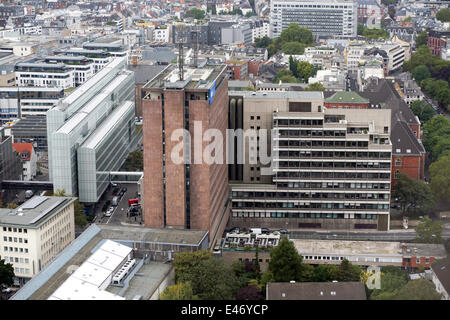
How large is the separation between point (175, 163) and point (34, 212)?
10944 mm

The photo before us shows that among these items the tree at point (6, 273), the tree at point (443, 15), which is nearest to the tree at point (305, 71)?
the tree at point (443, 15)

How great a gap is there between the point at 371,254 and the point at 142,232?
662 inches

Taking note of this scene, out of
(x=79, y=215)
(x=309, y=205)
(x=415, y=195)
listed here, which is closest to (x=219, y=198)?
(x=309, y=205)

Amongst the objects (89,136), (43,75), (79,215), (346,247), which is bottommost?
(346,247)

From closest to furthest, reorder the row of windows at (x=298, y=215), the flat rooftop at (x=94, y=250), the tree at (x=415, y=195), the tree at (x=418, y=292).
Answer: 1. the tree at (x=418, y=292)
2. the flat rooftop at (x=94, y=250)
3. the row of windows at (x=298, y=215)
4. the tree at (x=415, y=195)

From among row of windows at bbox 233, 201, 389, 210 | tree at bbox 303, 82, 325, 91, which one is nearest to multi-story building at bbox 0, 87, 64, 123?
tree at bbox 303, 82, 325, 91

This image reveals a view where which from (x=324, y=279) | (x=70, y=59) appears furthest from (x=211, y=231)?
(x=70, y=59)

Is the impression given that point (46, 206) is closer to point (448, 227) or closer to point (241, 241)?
point (241, 241)

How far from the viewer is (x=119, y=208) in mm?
71875

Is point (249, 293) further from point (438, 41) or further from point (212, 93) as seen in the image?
point (438, 41)

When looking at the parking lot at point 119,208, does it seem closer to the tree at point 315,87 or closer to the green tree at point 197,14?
the tree at point 315,87

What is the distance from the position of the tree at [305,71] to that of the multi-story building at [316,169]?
5853 cm

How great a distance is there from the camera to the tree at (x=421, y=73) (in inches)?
5128

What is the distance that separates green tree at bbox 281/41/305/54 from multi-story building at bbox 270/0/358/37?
89.0 feet
